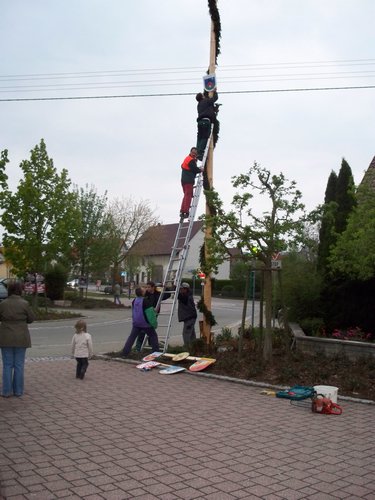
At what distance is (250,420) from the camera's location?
731cm

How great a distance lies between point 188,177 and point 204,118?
151 cm

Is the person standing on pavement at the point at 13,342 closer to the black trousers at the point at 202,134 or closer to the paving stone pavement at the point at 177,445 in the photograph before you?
the paving stone pavement at the point at 177,445

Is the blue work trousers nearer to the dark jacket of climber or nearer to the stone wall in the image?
the stone wall

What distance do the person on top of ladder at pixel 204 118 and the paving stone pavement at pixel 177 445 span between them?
6.40 meters

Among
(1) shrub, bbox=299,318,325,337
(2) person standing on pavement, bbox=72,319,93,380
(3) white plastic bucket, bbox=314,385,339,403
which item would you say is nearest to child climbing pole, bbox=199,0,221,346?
(2) person standing on pavement, bbox=72,319,93,380

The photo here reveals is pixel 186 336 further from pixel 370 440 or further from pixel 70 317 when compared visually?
pixel 70 317

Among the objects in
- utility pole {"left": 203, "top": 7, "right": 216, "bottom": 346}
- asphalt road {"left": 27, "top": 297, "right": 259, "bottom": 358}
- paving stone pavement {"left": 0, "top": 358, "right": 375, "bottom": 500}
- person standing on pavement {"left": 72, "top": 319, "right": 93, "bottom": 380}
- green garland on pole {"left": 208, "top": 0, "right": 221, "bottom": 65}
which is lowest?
asphalt road {"left": 27, "top": 297, "right": 259, "bottom": 358}

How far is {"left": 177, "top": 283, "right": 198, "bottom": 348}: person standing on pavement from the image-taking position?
12961mm

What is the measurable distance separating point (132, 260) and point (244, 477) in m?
53.1

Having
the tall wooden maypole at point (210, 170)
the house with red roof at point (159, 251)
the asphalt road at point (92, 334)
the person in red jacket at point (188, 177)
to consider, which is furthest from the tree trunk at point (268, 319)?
the house with red roof at point (159, 251)

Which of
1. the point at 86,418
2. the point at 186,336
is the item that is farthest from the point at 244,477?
the point at 186,336

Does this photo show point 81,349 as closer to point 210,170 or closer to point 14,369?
point 14,369

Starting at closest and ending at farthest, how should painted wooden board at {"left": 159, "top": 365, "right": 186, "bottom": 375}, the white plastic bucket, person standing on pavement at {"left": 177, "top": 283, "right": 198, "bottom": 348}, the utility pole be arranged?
the white plastic bucket < painted wooden board at {"left": 159, "top": 365, "right": 186, "bottom": 375} < the utility pole < person standing on pavement at {"left": 177, "top": 283, "right": 198, "bottom": 348}

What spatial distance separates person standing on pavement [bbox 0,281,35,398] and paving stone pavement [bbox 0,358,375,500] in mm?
282
